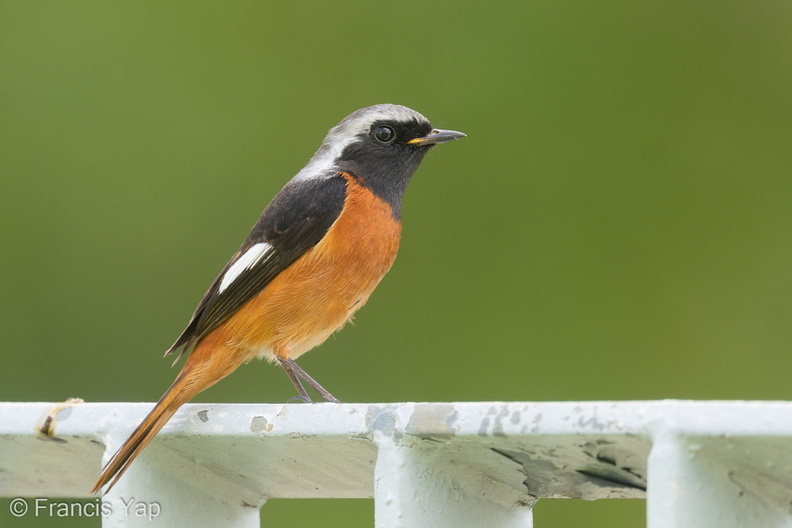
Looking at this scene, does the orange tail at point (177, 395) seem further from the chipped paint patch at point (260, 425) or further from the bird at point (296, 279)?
the chipped paint patch at point (260, 425)

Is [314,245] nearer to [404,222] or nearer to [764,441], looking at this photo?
[764,441]

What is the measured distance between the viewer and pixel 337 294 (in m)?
3.02

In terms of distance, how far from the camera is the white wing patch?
296 centimetres

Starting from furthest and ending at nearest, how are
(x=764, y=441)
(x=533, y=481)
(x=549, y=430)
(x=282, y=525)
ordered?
(x=282, y=525) < (x=533, y=481) < (x=549, y=430) < (x=764, y=441)

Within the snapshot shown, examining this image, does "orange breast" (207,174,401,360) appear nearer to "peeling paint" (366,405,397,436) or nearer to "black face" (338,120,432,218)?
"black face" (338,120,432,218)

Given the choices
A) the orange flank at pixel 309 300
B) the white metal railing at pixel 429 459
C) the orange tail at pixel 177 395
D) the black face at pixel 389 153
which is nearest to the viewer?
the white metal railing at pixel 429 459

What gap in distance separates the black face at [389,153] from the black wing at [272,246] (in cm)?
28

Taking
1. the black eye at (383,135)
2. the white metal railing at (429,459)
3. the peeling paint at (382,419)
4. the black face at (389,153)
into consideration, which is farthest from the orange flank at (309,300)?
the peeling paint at (382,419)

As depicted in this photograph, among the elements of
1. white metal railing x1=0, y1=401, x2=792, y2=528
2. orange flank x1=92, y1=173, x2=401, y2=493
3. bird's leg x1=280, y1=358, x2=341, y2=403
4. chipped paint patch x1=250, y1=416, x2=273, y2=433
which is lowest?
white metal railing x1=0, y1=401, x2=792, y2=528

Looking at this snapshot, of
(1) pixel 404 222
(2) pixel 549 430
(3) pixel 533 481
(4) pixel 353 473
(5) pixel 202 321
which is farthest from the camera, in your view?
(1) pixel 404 222

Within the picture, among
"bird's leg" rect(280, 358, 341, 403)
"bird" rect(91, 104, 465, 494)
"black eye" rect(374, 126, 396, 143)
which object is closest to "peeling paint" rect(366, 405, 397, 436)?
"bird" rect(91, 104, 465, 494)

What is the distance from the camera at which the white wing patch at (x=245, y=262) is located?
2963 mm

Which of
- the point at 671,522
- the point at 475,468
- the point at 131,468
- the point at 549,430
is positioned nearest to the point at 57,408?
the point at 131,468

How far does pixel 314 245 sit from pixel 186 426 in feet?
3.93
